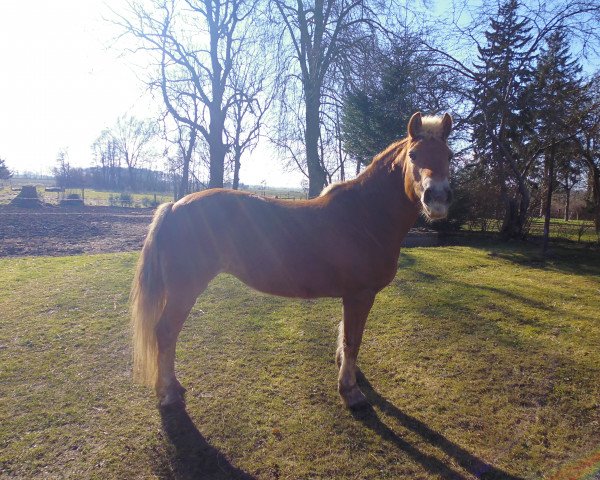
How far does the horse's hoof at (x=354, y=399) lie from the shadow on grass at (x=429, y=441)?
0.16 ft

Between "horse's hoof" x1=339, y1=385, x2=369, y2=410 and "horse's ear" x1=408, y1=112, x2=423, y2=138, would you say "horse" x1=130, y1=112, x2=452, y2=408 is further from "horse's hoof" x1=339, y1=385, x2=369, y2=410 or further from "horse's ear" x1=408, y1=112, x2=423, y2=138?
"horse's ear" x1=408, y1=112, x2=423, y2=138

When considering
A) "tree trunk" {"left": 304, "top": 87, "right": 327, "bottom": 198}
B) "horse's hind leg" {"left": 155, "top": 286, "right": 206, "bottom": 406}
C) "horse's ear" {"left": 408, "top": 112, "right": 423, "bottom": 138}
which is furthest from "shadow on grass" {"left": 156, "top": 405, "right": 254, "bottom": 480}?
"tree trunk" {"left": 304, "top": 87, "right": 327, "bottom": 198}

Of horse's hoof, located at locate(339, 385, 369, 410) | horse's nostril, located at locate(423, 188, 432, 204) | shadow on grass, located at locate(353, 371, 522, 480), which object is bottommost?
shadow on grass, located at locate(353, 371, 522, 480)

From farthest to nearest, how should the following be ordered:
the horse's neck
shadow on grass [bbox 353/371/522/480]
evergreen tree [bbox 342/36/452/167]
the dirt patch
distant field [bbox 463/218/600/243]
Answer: distant field [bbox 463/218/600/243] → evergreen tree [bbox 342/36/452/167] → the dirt patch → the horse's neck → shadow on grass [bbox 353/371/522/480]

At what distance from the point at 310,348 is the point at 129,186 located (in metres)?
65.3

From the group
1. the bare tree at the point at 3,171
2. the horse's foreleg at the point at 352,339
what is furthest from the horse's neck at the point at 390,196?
the bare tree at the point at 3,171

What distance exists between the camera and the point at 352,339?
324 cm

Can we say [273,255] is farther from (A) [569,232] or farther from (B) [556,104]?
(A) [569,232]

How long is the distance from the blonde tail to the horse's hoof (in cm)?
179

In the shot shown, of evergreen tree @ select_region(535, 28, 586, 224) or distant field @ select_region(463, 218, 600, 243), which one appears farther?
distant field @ select_region(463, 218, 600, 243)

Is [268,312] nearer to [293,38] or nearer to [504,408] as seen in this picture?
[504,408]

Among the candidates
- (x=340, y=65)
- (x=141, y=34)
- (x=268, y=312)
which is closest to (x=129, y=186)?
(x=141, y=34)

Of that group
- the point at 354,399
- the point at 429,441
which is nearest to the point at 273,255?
the point at 354,399

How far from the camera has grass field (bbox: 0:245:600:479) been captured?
2590 millimetres
